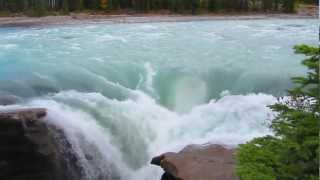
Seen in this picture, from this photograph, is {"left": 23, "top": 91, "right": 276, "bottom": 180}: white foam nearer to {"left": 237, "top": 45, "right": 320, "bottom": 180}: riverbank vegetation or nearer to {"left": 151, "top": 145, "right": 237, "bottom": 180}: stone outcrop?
{"left": 151, "top": 145, "right": 237, "bottom": 180}: stone outcrop

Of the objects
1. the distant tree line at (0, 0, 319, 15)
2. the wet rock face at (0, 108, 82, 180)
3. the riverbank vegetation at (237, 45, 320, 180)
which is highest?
the riverbank vegetation at (237, 45, 320, 180)

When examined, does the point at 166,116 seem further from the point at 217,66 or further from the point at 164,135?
the point at 217,66

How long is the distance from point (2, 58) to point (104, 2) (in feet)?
106

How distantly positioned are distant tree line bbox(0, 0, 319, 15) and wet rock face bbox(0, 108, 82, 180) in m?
38.5

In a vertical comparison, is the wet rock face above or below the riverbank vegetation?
below

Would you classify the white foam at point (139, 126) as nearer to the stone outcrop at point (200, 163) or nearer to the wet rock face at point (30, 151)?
the wet rock face at point (30, 151)

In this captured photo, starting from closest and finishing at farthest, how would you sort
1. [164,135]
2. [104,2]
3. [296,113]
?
1. [296,113]
2. [164,135]
3. [104,2]

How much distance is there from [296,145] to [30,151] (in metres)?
7.32

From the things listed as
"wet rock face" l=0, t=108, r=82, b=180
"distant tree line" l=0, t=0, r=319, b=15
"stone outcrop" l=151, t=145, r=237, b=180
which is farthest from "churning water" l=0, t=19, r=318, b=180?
"distant tree line" l=0, t=0, r=319, b=15

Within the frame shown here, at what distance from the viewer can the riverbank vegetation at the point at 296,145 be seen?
16.8ft

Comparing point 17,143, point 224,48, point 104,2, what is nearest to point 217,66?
point 224,48

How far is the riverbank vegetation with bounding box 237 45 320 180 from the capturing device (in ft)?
16.8

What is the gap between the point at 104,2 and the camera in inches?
2024

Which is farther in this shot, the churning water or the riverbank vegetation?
the churning water
